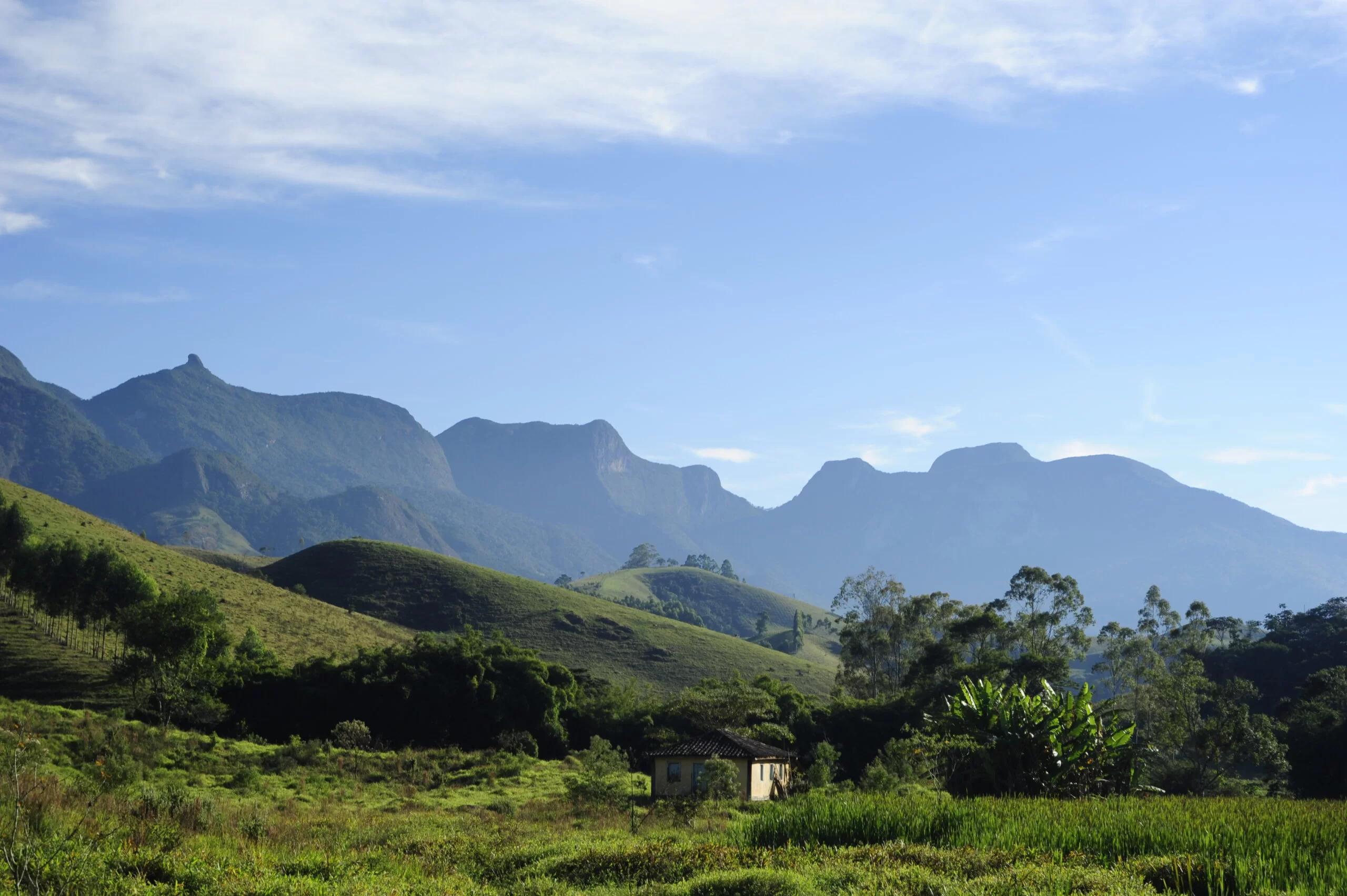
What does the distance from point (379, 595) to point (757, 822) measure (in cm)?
9695

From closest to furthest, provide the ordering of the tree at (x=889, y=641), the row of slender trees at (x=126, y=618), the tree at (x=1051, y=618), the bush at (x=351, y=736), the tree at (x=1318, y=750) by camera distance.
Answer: the tree at (x=1318, y=750), the row of slender trees at (x=126, y=618), the bush at (x=351, y=736), the tree at (x=1051, y=618), the tree at (x=889, y=641)

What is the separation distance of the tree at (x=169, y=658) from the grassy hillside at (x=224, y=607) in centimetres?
873

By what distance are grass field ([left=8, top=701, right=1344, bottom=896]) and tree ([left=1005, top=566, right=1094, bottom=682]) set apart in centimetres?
6268

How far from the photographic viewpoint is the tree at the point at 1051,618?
275ft

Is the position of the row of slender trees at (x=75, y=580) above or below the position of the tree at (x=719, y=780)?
above

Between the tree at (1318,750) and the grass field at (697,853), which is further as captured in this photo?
the tree at (1318,750)

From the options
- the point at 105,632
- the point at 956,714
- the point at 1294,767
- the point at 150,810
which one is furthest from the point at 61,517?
the point at 1294,767

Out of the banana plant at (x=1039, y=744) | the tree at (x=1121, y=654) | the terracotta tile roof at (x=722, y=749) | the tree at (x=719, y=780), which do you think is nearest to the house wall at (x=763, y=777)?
the terracotta tile roof at (x=722, y=749)

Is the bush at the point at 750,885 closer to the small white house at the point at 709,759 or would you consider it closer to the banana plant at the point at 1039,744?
the banana plant at the point at 1039,744

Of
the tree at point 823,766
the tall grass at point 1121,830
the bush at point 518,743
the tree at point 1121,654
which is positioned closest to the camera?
the tall grass at point 1121,830

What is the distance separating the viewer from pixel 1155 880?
12.7m

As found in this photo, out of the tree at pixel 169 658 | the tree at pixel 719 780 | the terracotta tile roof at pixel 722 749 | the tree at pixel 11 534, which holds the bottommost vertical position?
the tree at pixel 719 780

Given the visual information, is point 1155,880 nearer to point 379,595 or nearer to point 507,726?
point 507,726

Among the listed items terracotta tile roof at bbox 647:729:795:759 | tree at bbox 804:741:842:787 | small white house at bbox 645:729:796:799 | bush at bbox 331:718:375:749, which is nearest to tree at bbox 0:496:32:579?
bush at bbox 331:718:375:749
